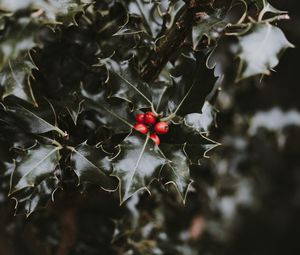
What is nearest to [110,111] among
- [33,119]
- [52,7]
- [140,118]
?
[140,118]

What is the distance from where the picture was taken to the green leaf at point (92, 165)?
956 millimetres

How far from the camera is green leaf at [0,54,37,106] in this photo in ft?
2.72

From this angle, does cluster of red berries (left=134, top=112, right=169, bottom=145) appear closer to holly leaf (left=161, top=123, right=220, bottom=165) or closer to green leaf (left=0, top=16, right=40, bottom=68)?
holly leaf (left=161, top=123, right=220, bottom=165)

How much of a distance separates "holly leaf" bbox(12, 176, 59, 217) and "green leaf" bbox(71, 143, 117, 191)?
5 centimetres

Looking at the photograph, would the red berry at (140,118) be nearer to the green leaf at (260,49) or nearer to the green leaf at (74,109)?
the green leaf at (74,109)

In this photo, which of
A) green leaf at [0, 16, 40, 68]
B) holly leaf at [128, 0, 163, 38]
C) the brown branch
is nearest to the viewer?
green leaf at [0, 16, 40, 68]

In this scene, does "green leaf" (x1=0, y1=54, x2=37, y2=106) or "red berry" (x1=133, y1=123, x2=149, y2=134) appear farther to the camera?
"red berry" (x1=133, y1=123, x2=149, y2=134)

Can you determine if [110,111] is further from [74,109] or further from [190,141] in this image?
[190,141]

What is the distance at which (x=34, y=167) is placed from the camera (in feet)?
3.00

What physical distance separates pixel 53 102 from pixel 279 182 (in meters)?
2.24

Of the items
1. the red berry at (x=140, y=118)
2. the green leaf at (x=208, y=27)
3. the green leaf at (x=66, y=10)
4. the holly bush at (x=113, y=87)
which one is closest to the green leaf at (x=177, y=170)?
the holly bush at (x=113, y=87)

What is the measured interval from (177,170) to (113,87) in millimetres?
224

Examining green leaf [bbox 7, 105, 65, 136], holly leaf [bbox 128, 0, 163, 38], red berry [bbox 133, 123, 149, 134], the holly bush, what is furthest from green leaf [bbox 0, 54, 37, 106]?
holly leaf [bbox 128, 0, 163, 38]

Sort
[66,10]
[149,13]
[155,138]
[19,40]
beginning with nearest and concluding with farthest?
[19,40] → [66,10] → [155,138] → [149,13]
